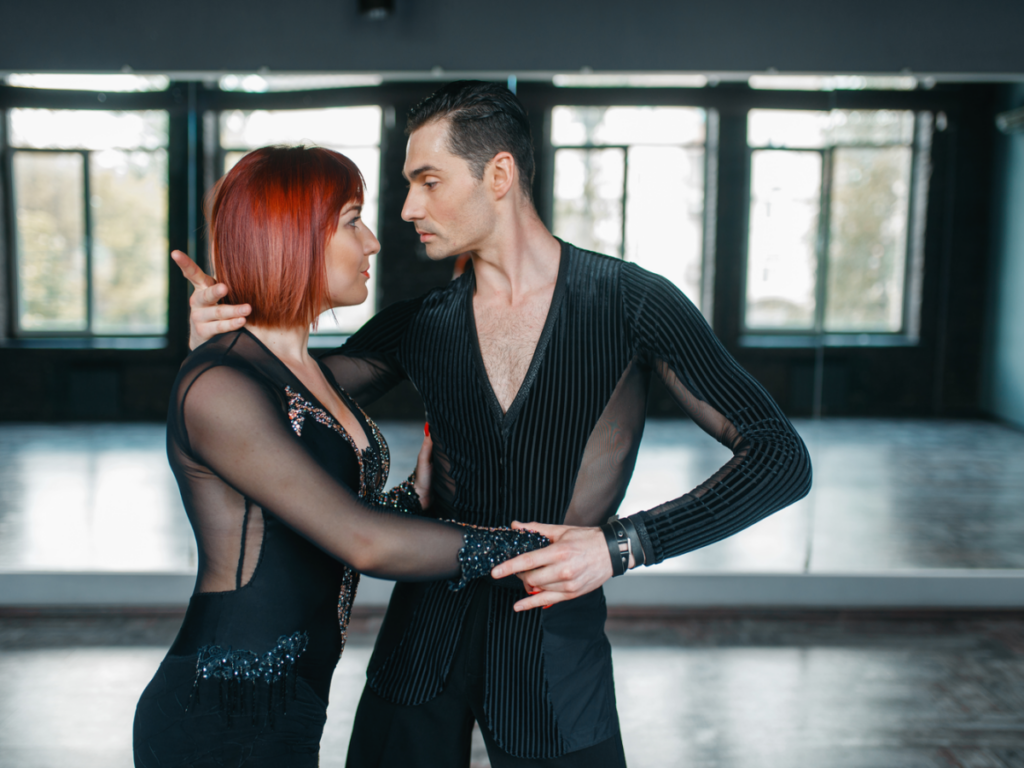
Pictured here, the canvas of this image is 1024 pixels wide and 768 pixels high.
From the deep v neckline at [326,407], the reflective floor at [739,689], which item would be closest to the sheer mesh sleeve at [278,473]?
the deep v neckline at [326,407]

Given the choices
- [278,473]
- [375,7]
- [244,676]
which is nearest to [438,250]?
[278,473]

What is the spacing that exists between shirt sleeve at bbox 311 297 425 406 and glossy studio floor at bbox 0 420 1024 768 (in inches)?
59.9

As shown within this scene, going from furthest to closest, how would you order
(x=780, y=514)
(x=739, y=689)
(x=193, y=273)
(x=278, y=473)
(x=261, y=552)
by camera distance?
(x=780, y=514) < (x=739, y=689) < (x=193, y=273) < (x=261, y=552) < (x=278, y=473)

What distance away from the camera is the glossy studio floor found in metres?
2.88

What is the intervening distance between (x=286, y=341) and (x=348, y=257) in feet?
0.58

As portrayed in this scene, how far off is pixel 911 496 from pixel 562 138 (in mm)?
2538

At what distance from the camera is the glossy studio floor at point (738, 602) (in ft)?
9.44

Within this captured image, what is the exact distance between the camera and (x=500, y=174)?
1.57m

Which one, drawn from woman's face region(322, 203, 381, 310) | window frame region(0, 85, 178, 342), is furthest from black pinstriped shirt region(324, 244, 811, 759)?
window frame region(0, 85, 178, 342)

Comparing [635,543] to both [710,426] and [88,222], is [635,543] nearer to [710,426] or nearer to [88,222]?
[710,426]

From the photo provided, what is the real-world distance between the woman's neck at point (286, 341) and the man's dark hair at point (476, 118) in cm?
45

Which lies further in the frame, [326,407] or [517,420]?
[517,420]

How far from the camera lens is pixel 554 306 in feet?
5.08

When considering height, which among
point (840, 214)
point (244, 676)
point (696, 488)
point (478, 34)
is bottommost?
point (244, 676)
